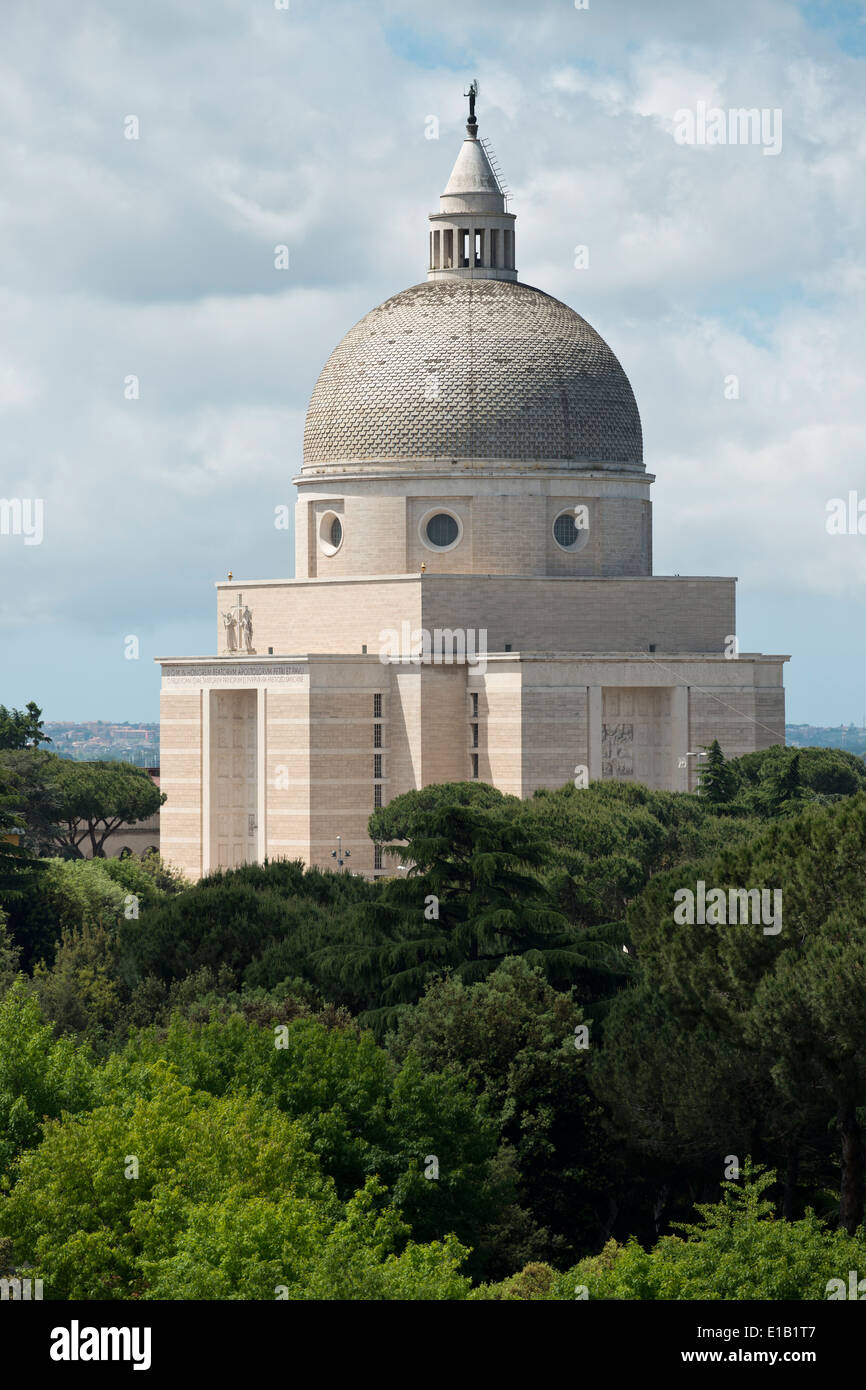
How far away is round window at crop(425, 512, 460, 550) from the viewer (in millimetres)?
73125

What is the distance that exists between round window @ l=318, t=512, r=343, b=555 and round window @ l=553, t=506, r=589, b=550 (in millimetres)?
6943

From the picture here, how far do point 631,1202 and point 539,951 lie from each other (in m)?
5.27

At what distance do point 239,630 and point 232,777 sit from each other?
4914mm

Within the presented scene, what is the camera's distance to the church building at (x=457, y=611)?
225 ft

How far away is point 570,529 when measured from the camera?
74062 millimetres

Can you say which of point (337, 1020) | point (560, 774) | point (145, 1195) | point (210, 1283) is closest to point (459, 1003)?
point (337, 1020)

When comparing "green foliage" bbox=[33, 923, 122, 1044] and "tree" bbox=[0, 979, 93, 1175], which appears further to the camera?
"green foliage" bbox=[33, 923, 122, 1044]

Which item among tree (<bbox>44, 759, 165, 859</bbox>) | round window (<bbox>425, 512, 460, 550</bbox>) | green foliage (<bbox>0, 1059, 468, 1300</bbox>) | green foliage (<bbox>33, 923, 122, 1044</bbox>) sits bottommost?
green foliage (<bbox>0, 1059, 468, 1300</bbox>)

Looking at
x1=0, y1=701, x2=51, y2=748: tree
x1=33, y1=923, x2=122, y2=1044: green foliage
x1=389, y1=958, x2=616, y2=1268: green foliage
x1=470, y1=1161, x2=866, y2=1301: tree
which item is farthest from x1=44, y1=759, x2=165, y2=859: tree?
x1=470, y1=1161, x2=866, y2=1301: tree

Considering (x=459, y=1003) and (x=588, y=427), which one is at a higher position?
(x=588, y=427)

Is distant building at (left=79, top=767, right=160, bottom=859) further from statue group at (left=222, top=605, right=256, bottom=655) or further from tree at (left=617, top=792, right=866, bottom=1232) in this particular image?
tree at (left=617, top=792, right=866, bottom=1232)

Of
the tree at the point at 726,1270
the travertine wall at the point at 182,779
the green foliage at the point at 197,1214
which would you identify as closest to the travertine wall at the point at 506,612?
the travertine wall at the point at 182,779
